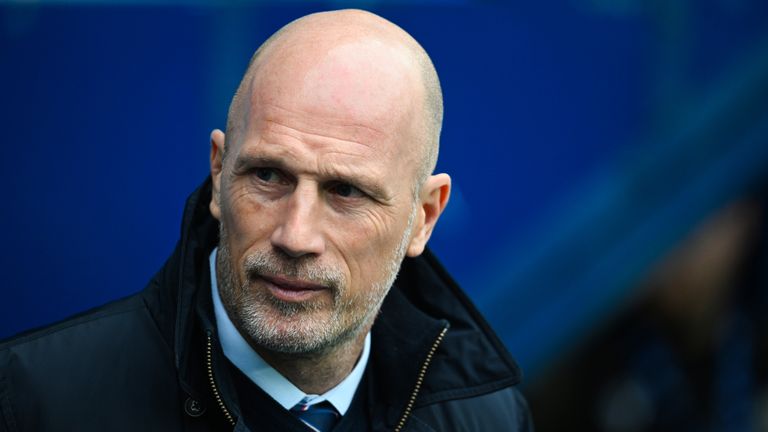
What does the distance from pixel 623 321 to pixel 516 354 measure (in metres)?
0.83

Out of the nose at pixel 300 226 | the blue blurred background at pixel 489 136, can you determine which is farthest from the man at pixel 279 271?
the blue blurred background at pixel 489 136

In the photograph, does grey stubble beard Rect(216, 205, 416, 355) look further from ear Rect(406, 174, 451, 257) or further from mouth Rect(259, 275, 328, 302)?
ear Rect(406, 174, 451, 257)

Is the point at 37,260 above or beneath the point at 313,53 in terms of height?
beneath

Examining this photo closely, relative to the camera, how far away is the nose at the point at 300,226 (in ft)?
8.27

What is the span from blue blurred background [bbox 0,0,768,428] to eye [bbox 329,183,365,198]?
1.54 m

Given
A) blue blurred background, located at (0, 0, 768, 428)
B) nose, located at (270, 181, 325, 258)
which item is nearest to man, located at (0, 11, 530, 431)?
nose, located at (270, 181, 325, 258)

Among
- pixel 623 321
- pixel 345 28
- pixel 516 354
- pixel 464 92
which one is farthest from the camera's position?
pixel 623 321

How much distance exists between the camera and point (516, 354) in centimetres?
489

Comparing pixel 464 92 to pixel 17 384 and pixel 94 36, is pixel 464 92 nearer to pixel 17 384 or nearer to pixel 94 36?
pixel 94 36

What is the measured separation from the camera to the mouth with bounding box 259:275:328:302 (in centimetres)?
259

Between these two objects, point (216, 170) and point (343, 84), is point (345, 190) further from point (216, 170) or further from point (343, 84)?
point (216, 170)

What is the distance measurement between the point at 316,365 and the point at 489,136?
2061mm

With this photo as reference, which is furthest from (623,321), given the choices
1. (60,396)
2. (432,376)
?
(60,396)

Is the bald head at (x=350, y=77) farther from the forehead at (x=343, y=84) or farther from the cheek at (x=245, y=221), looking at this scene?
the cheek at (x=245, y=221)
